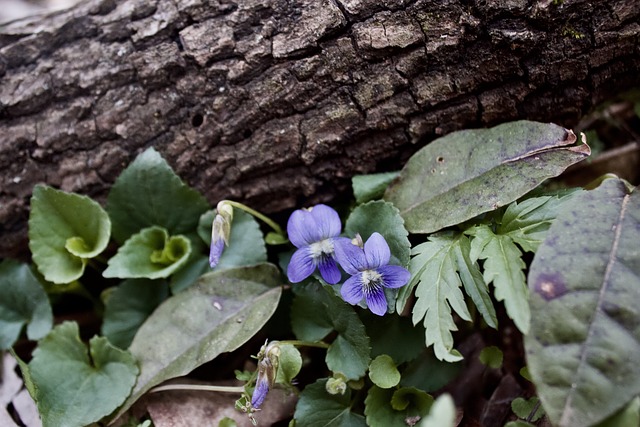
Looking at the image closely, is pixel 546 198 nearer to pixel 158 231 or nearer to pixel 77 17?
pixel 158 231

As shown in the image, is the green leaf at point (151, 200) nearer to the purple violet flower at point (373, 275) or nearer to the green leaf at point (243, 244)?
the green leaf at point (243, 244)

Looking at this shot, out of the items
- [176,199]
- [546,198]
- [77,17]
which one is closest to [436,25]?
[546,198]

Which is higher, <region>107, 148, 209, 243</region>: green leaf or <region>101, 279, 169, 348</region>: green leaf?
<region>107, 148, 209, 243</region>: green leaf

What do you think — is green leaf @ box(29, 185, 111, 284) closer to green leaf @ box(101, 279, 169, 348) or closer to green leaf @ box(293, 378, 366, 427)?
green leaf @ box(101, 279, 169, 348)

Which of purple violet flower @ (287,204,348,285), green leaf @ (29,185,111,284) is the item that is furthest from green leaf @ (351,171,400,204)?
green leaf @ (29,185,111,284)

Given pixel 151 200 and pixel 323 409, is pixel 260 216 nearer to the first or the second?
pixel 151 200

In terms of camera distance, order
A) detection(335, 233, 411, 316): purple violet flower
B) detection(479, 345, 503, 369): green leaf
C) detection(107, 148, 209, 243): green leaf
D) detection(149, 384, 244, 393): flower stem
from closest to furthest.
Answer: detection(335, 233, 411, 316): purple violet flower
detection(479, 345, 503, 369): green leaf
detection(149, 384, 244, 393): flower stem
detection(107, 148, 209, 243): green leaf
